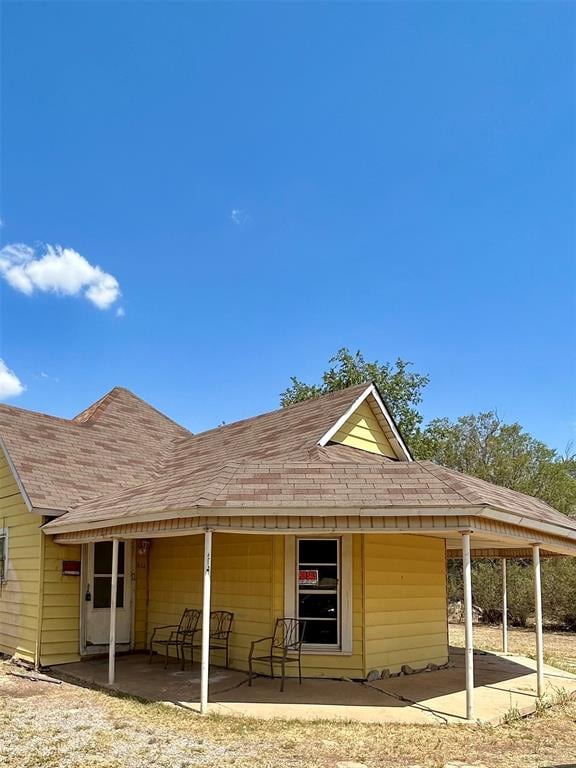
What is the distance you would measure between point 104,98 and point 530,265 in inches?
427

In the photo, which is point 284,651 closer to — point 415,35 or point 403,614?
point 403,614

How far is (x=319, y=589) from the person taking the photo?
954 cm

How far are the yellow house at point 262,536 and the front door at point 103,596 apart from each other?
2cm

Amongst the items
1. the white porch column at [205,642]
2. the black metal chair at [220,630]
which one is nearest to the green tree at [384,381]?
the black metal chair at [220,630]

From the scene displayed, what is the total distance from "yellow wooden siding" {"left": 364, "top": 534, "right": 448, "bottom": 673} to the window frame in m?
0.28

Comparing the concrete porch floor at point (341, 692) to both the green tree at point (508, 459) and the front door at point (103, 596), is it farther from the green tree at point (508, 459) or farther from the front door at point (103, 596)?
the green tree at point (508, 459)

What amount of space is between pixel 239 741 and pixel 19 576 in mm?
6910

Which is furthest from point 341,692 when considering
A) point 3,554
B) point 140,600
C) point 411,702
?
A: point 3,554

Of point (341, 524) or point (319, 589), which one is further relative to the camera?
point (319, 589)

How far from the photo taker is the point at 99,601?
11.3 metres

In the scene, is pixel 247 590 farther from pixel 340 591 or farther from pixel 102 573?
pixel 102 573

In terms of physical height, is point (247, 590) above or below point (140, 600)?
above

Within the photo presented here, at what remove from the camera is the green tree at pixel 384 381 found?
30969mm

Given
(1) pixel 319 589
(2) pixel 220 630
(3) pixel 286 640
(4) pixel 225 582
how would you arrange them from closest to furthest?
(3) pixel 286 640, (1) pixel 319 589, (2) pixel 220 630, (4) pixel 225 582
